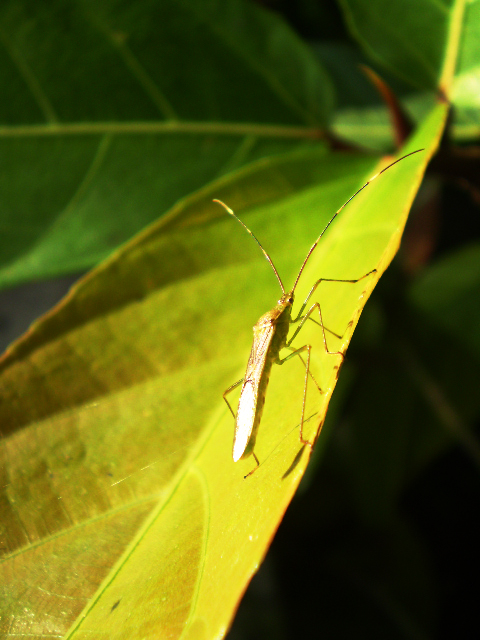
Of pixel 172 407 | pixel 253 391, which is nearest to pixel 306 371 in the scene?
pixel 253 391

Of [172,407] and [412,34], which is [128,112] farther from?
[172,407]

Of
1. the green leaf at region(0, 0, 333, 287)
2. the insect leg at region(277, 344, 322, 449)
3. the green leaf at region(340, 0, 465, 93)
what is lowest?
the insect leg at region(277, 344, 322, 449)

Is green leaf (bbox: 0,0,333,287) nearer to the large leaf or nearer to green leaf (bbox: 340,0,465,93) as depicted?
green leaf (bbox: 340,0,465,93)

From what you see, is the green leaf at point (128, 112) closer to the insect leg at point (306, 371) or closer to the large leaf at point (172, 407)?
the large leaf at point (172, 407)

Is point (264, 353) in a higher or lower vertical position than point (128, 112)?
lower

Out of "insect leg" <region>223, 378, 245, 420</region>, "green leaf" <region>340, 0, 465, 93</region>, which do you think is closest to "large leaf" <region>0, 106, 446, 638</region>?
"insect leg" <region>223, 378, 245, 420</region>

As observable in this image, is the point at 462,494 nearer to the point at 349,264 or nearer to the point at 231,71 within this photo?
the point at 349,264
